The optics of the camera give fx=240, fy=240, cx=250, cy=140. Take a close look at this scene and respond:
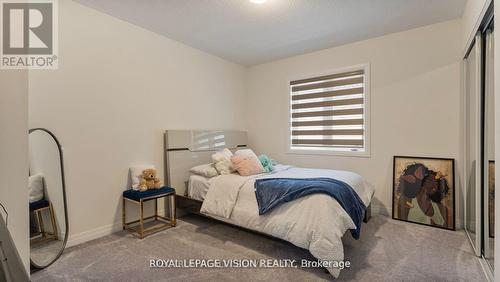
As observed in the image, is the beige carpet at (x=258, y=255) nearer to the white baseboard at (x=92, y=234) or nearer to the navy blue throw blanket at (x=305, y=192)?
the white baseboard at (x=92, y=234)

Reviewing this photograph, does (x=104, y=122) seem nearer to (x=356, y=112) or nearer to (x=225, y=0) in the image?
(x=225, y=0)

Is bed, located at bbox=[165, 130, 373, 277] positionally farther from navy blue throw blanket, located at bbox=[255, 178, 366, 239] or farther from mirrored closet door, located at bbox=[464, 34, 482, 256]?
mirrored closet door, located at bbox=[464, 34, 482, 256]

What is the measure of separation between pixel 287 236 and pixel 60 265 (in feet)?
6.65

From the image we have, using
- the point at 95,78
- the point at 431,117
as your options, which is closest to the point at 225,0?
the point at 95,78

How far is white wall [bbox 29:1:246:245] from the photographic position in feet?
7.95

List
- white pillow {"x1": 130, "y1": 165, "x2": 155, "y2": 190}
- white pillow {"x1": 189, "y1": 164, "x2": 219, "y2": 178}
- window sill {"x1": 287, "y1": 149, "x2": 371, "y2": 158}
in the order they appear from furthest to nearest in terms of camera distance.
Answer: window sill {"x1": 287, "y1": 149, "x2": 371, "y2": 158} < white pillow {"x1": 189, "y1": 164, "x2": 219, "y2": 178} < white pillow {"x1": 130, "y1": 165, "x2": 155, "y2": 190}

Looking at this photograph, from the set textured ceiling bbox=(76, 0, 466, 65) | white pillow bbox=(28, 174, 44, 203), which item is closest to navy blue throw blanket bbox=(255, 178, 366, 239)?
textured ceiling bbox=(76, 0, 466, 65)

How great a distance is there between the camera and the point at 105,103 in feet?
8.99

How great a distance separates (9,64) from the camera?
1.63 m

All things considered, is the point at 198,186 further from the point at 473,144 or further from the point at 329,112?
the point at 473,144

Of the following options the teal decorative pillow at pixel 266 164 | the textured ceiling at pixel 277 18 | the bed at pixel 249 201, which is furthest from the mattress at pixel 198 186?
the textured ceiling at pixel 277 18

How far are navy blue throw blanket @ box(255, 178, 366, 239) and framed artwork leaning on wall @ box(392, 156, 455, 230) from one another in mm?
1134

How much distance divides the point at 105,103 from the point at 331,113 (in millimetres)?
3162

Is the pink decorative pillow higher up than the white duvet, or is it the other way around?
the pink decorative pillow
